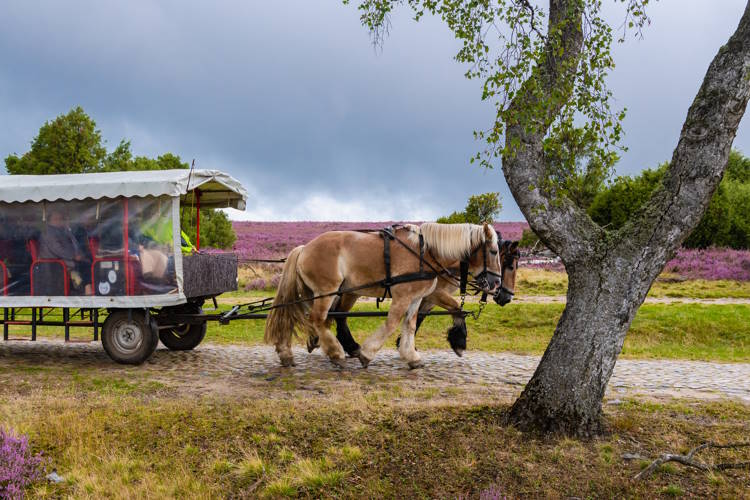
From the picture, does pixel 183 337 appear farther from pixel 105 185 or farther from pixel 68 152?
pixel 68 152

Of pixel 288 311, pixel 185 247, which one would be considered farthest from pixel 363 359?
pixel 185 247

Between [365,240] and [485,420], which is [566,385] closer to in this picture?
[485,420]

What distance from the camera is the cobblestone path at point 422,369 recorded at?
25.4ft

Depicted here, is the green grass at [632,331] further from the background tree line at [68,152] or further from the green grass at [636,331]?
the background tree line at [68,152]

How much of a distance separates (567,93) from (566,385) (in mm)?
2719

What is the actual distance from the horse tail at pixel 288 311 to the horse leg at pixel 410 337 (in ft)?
5.12

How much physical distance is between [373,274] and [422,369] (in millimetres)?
1864

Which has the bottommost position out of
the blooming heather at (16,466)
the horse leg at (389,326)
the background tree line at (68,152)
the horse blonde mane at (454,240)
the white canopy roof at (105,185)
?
the blooming heather at (16,466)

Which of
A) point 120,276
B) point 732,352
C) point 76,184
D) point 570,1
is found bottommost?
point 732,352

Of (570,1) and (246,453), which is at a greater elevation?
(570,1)

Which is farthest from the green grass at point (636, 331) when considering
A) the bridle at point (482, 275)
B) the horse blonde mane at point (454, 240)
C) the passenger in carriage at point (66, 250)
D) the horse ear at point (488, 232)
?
the passenger in carriage at point (66, 250)

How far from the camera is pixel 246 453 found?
4.89 metres

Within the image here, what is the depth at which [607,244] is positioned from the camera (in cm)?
520

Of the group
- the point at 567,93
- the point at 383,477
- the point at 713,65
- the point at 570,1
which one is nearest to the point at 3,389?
the point at 383,477
